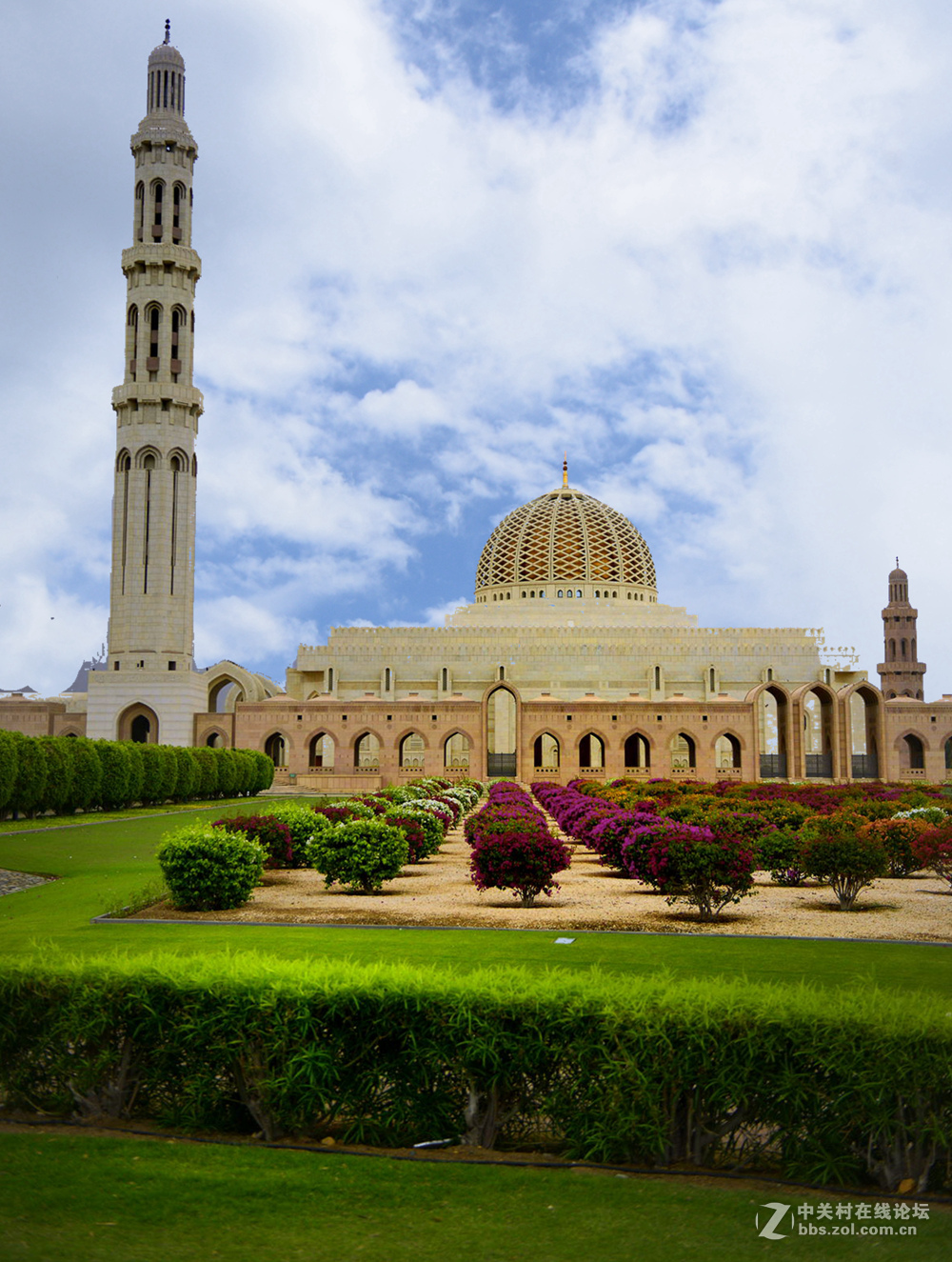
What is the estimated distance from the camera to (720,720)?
39844mm

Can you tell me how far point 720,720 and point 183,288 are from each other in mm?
25590

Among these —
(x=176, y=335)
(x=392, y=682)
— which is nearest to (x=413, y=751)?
Answer: (x=392, y=682)

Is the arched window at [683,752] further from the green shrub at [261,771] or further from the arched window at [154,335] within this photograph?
the arched window at [154,335]

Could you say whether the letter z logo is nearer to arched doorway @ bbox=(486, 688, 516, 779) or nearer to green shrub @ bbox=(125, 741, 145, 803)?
green shrub @ bbox=(125, 741, 145, 803)

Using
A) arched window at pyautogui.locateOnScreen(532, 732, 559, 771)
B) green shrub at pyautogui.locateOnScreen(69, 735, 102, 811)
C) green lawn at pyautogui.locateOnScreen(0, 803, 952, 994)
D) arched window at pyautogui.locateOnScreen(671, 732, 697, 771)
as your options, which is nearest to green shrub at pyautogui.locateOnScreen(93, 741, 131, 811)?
green shrub at pyautogui.locateOnScreen(69, 735, 102, 811)

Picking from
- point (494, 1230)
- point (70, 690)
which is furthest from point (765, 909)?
point (70, 690)

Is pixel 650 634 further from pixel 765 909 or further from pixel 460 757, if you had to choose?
pixel 765 909

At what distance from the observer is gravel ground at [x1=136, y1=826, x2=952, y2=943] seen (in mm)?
9930

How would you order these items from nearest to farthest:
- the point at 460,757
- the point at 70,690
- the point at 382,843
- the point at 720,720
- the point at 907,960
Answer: the point at 907,960 < the point at 382,843 < the point at 720,720 < the point at 460,757 < the point at 70,690

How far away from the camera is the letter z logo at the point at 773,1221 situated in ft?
12.1

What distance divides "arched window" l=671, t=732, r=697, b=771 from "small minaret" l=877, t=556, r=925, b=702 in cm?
1594

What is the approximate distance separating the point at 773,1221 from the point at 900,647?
58264mm

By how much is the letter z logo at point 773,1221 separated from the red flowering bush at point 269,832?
1059 centimetres

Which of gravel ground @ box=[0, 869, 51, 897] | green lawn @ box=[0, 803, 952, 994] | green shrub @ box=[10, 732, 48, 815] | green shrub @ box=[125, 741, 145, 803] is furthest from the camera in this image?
green shrub @ box=[125, 741, 145, 803]
